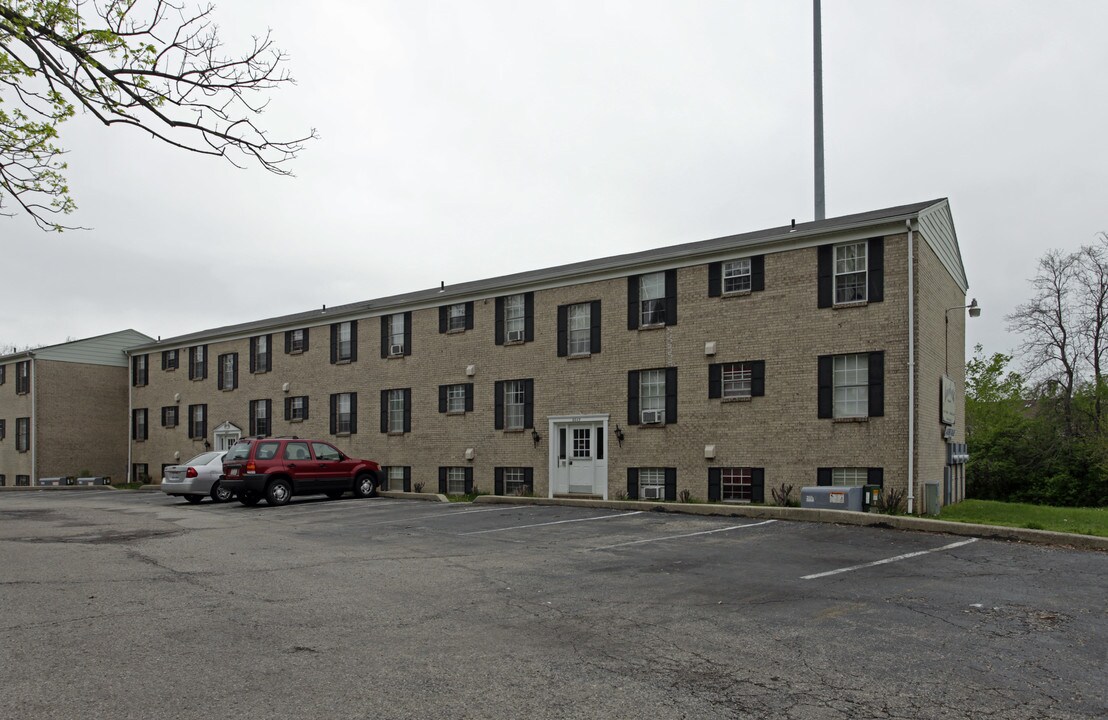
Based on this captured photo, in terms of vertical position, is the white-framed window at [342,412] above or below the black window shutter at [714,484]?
above

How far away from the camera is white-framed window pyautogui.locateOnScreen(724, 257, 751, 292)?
20062 mm

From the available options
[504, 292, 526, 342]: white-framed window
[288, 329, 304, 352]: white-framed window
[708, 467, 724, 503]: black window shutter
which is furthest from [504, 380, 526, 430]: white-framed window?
[288, 329, 304, 352]: white-framed window

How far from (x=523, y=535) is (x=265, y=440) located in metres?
10.0

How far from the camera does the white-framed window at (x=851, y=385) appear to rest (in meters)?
18.1

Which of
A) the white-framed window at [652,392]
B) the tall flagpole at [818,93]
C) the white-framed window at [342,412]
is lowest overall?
the white-framed window at [342,412]

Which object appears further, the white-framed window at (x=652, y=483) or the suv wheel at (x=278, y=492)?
the white-framed window at (x=652, y=483)

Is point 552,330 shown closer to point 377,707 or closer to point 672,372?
point 672,372

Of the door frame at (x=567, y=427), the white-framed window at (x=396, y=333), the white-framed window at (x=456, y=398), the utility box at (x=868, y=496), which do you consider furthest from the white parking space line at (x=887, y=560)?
the white-framed window at (x=396, y=333)

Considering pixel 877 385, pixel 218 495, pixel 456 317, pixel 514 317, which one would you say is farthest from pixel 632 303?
pixel 218 495

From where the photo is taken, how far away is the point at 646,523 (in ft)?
49.1

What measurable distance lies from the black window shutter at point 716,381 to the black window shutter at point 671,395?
982mm

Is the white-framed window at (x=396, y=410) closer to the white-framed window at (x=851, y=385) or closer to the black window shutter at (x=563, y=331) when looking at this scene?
the black window shutter at (x=563, y=331)

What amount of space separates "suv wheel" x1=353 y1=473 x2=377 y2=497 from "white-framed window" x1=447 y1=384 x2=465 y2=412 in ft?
12.9

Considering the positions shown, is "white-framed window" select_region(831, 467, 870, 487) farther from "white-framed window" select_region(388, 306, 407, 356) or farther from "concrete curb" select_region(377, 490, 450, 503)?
"white-framed window" select_region(388, 306, 407, 356)
